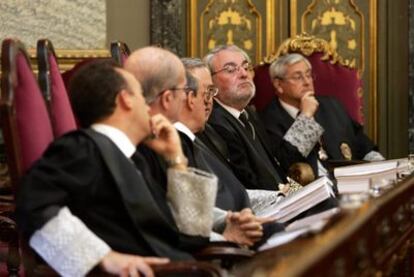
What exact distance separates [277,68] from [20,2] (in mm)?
1531

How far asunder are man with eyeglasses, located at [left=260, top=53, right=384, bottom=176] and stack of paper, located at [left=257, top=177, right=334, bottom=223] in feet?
5.01

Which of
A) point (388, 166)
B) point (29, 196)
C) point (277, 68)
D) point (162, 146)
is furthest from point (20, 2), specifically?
point (29, 196)

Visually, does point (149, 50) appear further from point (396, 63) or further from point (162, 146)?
point (396, 63)

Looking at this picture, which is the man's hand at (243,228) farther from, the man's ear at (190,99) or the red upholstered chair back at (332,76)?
the red upholstered chair back at (332,76)

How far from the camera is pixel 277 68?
18.0ft

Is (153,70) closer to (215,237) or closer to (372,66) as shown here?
(215,237)

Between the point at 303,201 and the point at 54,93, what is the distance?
38.9 inches

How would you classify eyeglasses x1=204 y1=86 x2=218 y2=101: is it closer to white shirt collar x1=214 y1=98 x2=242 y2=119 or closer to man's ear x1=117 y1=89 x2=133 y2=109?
white shirt collar x1=214 y1=98 x2=242 y2=119

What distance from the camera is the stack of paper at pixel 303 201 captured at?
3.22 metres

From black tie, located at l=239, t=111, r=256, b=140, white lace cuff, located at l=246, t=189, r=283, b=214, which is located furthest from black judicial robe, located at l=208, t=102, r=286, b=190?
white lace cuff, located at l=246, t=189, r=283, b=214

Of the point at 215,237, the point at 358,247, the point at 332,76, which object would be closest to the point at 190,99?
the point at 215,237

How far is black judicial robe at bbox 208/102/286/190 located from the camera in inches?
168

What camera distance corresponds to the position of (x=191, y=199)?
2.62 metres

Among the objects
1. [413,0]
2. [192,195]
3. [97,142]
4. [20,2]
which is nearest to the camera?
[97,142]
